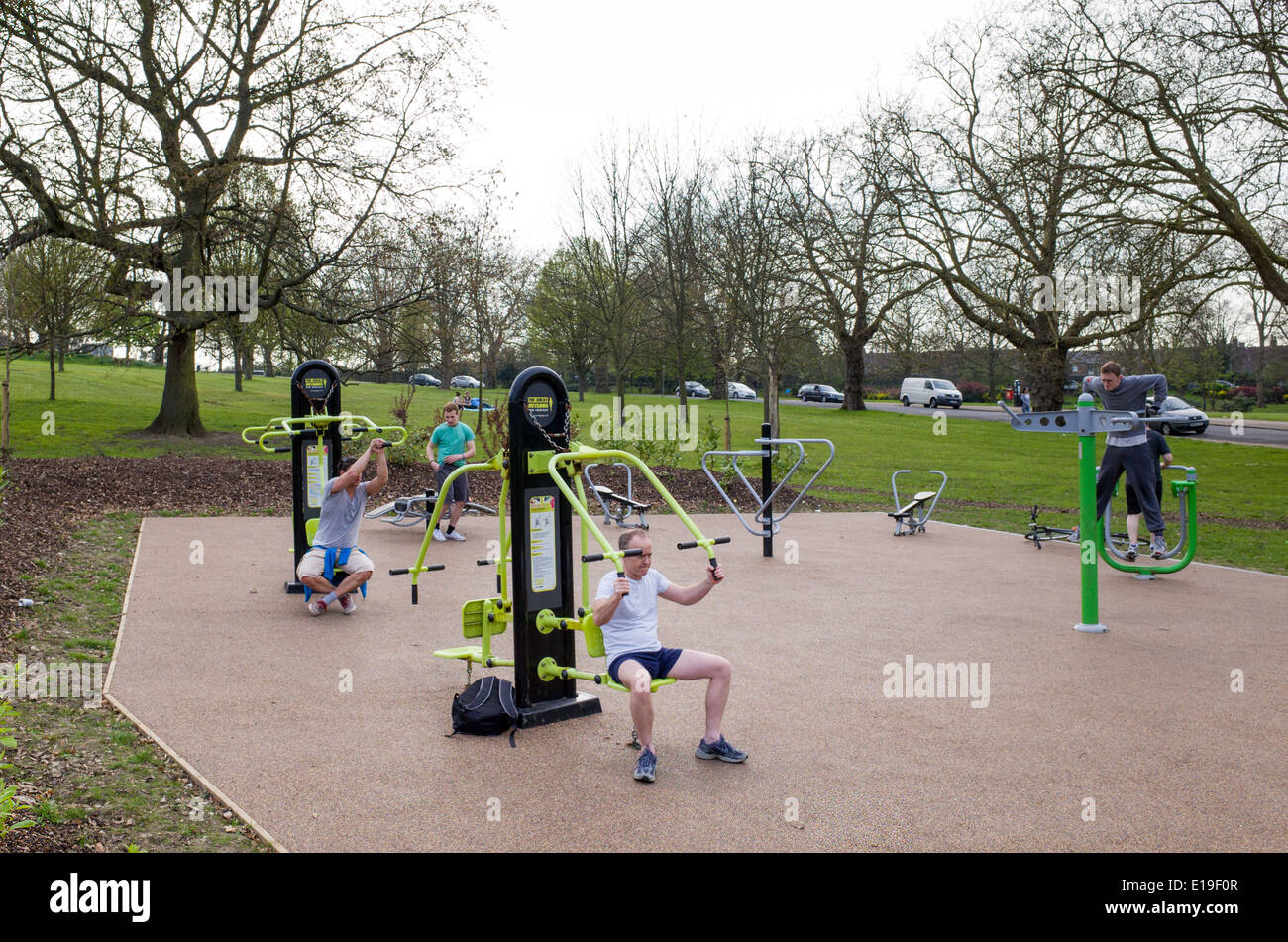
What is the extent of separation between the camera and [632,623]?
535cm

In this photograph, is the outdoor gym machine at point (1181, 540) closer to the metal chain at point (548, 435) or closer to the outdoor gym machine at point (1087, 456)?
the outdoor gym machine at point (1087, 456)

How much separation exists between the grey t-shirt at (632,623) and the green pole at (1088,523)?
420 cm

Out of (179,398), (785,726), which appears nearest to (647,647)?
(785,726)

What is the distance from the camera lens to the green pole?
7.97m

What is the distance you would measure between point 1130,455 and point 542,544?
768cm

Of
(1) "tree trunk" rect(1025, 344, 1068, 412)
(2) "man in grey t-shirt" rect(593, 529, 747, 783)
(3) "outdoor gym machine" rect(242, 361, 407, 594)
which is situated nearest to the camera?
(2) "man in grey t-shirt" rect(593, 529, 747, 783)

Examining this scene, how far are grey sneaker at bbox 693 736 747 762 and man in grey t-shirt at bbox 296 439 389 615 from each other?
4342mm

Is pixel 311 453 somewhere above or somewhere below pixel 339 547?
above

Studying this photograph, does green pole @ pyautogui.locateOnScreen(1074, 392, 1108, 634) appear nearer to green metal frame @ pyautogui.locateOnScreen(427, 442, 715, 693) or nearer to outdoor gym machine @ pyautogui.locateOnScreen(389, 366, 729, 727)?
green metal frame @ pyautogui.locateOnScreen(427, 442, 715, 693)

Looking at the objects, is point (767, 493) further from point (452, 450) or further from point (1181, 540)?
point (1181, 540)

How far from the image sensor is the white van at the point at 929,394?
56.1m

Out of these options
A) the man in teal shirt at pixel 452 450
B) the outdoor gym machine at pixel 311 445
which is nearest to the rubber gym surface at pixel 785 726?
the outdoor gym machine at pixel 311 445

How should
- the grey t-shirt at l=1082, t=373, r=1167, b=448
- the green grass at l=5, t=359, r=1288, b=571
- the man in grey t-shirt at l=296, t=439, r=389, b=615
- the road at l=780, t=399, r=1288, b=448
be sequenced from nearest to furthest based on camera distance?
the man in grey t-shirt at l=296, t=439, r=389, b=615 < the grey t-shirt at l=1082, t=373, r=1167, b=448 < the green grass at l=5, t=359, r=1288, b=571 < the road at l=780, t=399, r=1288, b=448

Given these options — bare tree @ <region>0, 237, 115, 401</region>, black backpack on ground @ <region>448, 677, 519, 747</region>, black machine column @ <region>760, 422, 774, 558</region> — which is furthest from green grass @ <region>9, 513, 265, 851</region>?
bare tree @ <region>0, 237, 115, 401</region>
